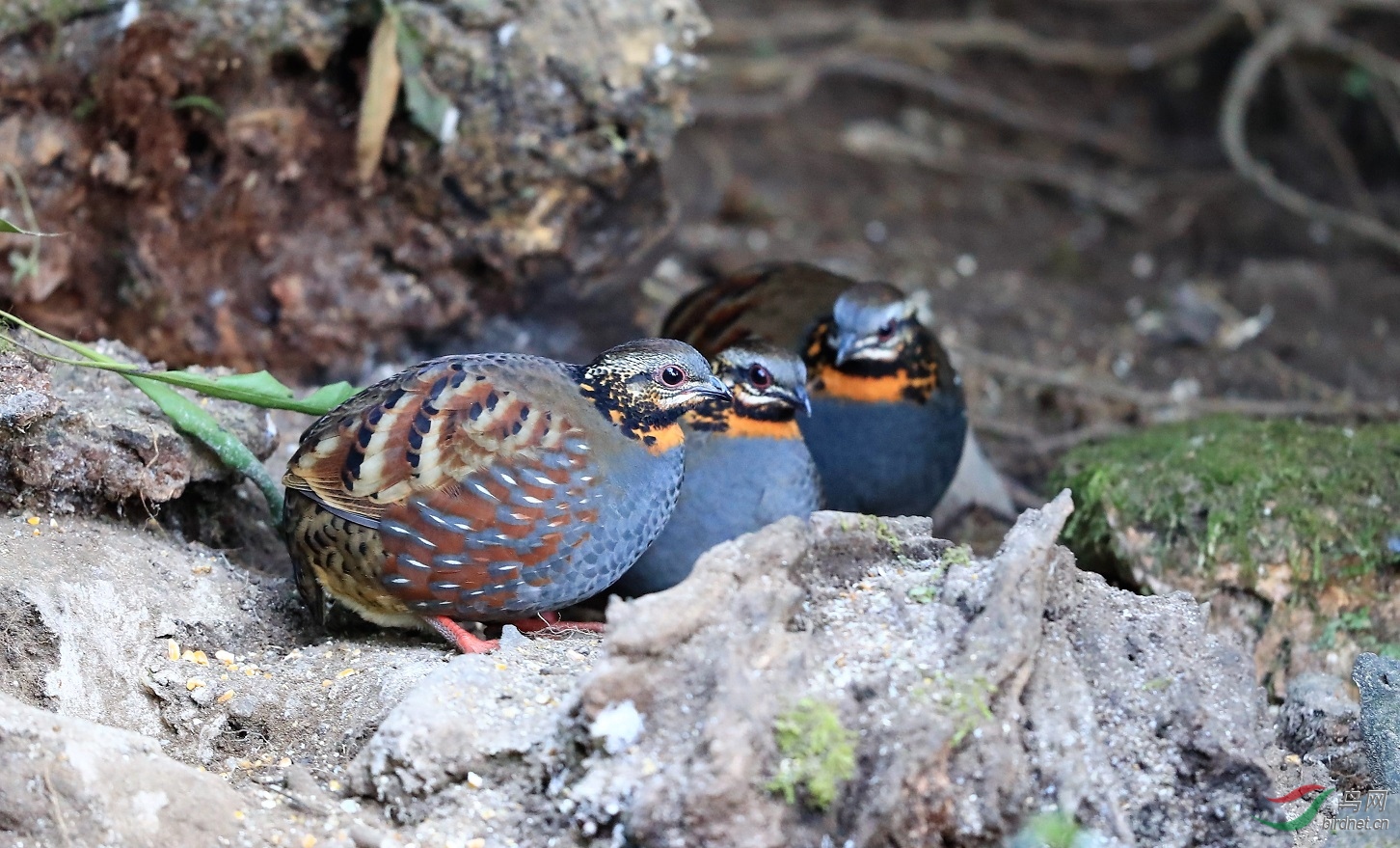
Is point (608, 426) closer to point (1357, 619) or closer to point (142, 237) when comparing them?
point (142, 237)

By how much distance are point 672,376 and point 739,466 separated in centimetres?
64

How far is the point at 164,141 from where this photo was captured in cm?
506

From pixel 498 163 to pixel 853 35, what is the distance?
4747mm

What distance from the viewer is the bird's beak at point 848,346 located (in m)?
5.03

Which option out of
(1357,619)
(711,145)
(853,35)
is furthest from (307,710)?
(853,35)

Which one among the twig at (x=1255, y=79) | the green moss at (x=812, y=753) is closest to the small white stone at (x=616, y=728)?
the green moss at (x=812, y=753)

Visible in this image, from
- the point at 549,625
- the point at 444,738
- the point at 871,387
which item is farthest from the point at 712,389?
the point at 444,738

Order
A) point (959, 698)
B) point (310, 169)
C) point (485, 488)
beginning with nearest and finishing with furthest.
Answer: point (959, 698), point (485, 488), point (310, 169)

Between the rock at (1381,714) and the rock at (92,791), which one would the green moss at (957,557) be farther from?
the rock at (92,791)

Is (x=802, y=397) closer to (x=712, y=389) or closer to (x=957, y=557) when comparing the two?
(x=712, y=389)

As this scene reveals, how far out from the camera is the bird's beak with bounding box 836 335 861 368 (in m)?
5.03

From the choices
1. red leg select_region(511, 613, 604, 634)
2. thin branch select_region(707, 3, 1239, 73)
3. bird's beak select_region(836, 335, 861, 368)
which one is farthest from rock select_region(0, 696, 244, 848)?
thin branch select_region(707, 3, 1239, 73)

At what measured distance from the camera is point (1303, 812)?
131 inches

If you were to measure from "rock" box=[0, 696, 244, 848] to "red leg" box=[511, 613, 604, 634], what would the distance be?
1400 mm
